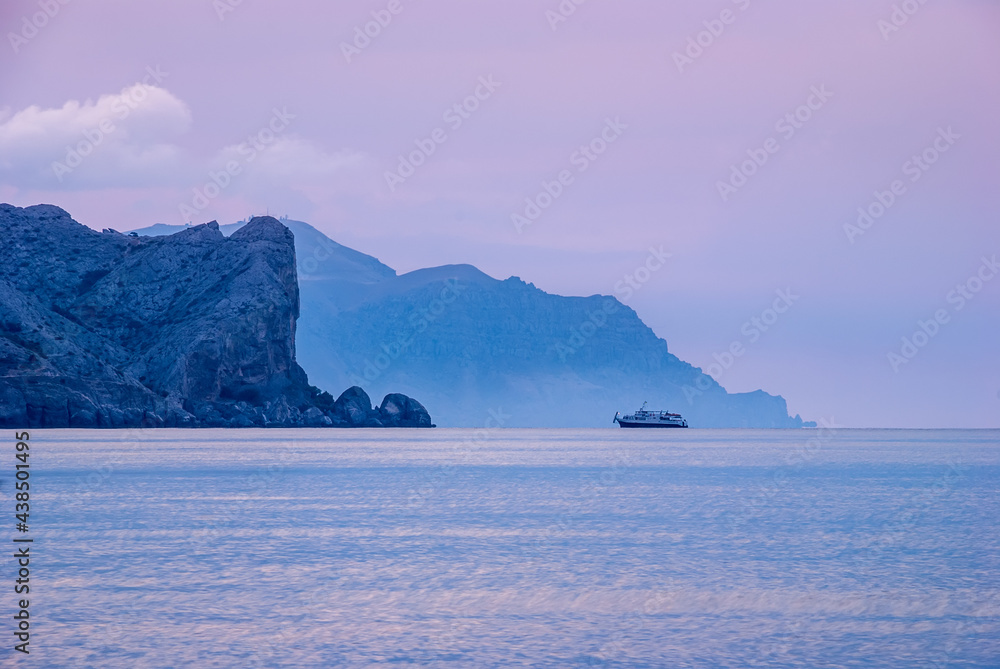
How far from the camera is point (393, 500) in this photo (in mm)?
76500

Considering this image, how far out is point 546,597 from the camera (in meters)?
36.2

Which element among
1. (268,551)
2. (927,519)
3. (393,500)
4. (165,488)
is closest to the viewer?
(268,551)

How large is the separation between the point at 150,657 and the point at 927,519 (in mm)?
48995

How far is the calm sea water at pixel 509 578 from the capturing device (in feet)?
93.7

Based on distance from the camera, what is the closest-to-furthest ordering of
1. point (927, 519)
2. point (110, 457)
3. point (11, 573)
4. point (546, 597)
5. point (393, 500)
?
1. point (546, 597)
2. point (11, 573)
3. point (927, 519)
4. point (393, 500)
5. point (110, 457)

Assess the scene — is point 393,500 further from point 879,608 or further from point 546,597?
point 879,608

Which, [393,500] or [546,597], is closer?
[546,597]

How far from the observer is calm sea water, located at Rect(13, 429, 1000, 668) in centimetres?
2855

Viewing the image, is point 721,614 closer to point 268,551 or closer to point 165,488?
point 268,551

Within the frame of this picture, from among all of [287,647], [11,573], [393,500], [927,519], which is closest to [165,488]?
[393,500]

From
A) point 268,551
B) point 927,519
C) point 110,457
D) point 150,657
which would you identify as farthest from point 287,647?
point 110,457

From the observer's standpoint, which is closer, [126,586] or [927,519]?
[126,586]

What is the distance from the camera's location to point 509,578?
40.0m

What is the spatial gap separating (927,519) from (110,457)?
104 meters
